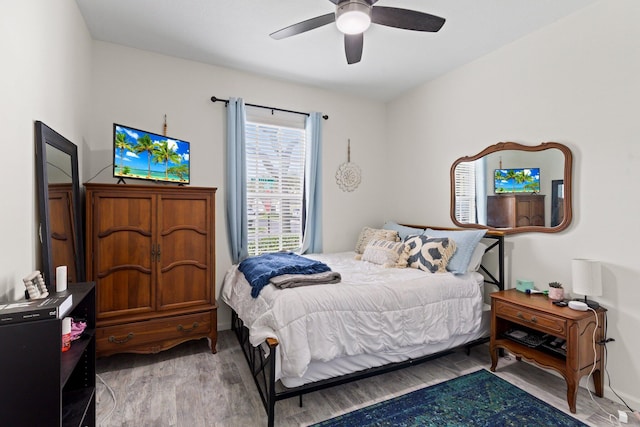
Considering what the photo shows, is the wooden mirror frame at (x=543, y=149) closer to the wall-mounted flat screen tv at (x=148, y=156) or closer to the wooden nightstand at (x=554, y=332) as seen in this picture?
the wooden nightstand at (x=554, y=332)

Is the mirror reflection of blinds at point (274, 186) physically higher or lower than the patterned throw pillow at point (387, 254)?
higher

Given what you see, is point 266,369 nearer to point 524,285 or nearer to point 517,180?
point 524,285

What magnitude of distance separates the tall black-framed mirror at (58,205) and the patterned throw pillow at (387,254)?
98.2 inches

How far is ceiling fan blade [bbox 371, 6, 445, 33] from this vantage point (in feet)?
6.40

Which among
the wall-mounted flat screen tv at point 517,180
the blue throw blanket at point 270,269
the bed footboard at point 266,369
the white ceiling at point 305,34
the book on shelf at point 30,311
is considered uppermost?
the white ceiling at point 305,34

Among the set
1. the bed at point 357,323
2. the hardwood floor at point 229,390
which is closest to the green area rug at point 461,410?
the hardwood floor at point 229,390

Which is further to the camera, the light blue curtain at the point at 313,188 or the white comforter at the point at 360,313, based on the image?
the light blue curtain at the point at 313,188

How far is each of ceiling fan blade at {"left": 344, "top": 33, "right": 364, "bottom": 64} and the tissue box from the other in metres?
2.35

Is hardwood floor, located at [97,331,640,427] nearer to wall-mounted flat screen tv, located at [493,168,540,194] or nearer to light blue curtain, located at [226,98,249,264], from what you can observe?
light blue curtain, located at [226,98,249,264]

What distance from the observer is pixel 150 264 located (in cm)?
259

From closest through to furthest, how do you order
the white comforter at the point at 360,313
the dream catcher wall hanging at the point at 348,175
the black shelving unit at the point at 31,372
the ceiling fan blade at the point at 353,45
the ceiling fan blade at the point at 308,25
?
the black shelving unit at the point at 31,372
the white comforter at the point at 360,313
the ceiling fan blade at the point at 308,25
the ceiling fan blade at the point at 353,45
the dream catcher wall hanging at the point at 348,175

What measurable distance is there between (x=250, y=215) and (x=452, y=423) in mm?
2686

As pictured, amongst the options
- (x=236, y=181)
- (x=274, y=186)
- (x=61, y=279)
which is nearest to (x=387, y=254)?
(x=274, y=186)

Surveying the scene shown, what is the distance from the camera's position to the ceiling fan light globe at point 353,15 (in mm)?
1870
